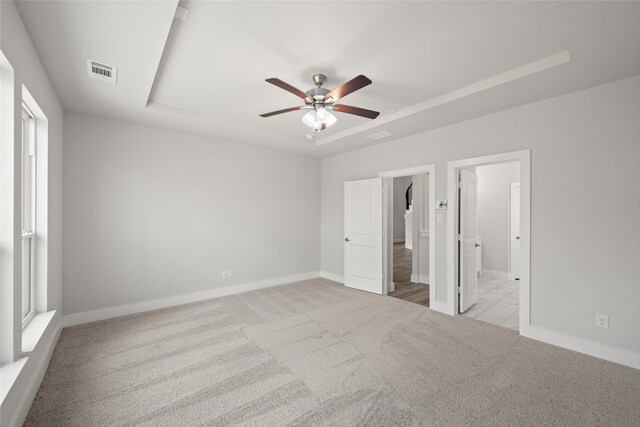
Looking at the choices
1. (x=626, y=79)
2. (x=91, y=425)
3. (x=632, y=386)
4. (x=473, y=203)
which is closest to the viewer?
(x=91, y=425)

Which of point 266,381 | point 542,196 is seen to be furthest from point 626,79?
point 266,381

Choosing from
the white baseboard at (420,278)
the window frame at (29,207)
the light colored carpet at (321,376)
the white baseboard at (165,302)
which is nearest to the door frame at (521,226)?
the light colored carpet at (321,376)

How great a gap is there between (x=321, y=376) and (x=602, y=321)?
2.80 meters

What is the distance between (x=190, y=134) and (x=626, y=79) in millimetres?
5242

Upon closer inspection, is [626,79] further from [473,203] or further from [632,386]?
[632,386]

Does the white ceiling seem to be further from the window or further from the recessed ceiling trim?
the window

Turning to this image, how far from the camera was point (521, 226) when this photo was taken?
313cm

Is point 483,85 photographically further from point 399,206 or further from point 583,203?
point 399,206

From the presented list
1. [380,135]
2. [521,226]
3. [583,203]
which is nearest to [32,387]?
[380,135]

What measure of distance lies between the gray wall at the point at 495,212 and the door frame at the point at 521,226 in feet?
9.32

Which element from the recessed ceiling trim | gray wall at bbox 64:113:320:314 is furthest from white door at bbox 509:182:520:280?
gray wall at bbox 64:113:320:314

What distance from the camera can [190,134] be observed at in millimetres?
4238

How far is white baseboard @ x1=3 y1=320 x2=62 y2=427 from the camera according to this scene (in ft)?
5.50

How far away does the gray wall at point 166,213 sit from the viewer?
3430 millimetres
